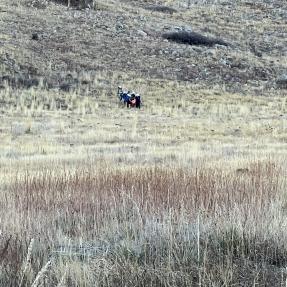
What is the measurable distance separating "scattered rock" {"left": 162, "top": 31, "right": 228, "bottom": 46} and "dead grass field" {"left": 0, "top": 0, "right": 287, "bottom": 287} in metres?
1.52

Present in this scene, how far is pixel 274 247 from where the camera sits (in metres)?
4.71

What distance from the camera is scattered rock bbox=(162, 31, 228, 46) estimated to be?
3747 cm

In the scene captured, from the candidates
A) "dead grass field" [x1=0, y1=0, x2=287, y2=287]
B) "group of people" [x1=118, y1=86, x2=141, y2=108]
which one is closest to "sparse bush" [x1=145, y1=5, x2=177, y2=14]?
"dead grass field" [x1=0, y1=0, x2=287, y2=287]

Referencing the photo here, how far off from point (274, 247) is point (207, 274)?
83 centimetres

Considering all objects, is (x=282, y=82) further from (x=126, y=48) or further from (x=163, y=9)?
(x=163, y=9)

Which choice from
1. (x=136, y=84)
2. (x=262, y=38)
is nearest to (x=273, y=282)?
(x=136, y=84)

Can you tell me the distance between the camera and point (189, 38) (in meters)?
37.9

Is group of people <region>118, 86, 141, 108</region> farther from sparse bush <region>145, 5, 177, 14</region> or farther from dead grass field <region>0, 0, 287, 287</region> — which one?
sparse bush <region>145, 5, 177, 14</region>

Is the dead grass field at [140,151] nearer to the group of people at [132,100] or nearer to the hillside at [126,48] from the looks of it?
the hillside at [126,48]

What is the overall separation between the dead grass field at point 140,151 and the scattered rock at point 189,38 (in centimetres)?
152

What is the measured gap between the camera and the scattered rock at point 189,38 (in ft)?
123

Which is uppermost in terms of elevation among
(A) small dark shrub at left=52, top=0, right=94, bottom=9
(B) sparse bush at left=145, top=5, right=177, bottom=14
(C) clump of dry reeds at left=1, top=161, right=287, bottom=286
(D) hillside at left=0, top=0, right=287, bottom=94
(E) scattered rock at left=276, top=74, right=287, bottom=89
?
(B) sparse bush at left=145, top=5, right=177, bottom=14

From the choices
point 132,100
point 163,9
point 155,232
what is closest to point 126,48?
point 132,100

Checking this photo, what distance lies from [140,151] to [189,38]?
24275mm
